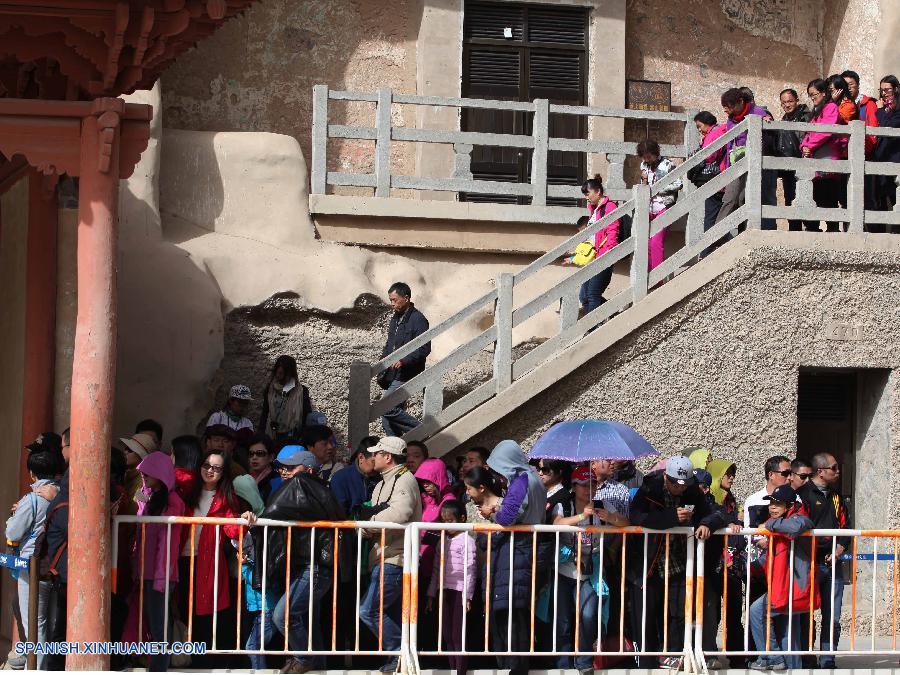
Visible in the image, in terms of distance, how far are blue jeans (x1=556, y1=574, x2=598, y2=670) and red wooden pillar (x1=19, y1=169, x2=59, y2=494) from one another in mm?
3861

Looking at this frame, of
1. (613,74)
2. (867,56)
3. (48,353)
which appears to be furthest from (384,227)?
(867,56)

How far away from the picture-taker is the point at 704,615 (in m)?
10.1

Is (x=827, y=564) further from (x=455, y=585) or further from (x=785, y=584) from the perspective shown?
(x=455, y=585)

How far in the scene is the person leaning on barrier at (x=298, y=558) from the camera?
383 inches

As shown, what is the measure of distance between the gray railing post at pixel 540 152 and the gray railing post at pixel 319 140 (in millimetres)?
2093

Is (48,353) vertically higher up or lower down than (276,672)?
higher up

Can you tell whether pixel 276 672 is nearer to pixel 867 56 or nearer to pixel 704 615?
pixel 704 615

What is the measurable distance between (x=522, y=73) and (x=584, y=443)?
7.90 metres

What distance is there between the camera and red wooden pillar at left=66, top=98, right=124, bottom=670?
9.27m

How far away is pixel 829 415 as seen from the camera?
47.8 feet

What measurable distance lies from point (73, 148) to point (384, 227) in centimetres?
582

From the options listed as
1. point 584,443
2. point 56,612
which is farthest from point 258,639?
point 584,443

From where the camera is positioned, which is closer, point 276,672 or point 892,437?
point 276,672

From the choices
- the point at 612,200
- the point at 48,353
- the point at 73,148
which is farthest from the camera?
the point at 612,200
